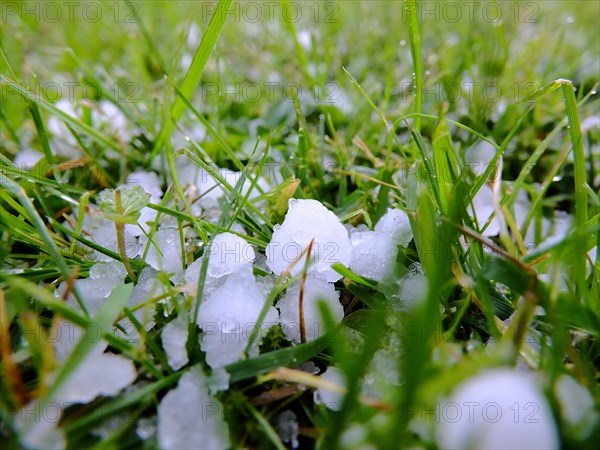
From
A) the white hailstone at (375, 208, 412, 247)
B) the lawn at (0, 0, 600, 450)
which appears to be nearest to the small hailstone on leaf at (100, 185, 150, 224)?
the lawn at (0, 0, 600, 450)

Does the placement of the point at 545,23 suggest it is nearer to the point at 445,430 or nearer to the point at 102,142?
the point at 102,142

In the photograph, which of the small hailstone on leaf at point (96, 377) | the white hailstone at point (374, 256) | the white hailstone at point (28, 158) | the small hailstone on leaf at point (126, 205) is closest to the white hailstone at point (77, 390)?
the small hailstone on leaf at point (96, 377)

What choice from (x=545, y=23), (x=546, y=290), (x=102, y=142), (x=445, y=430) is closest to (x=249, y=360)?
(x=445, y=430)

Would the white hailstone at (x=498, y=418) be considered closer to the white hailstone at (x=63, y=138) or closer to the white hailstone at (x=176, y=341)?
the white hailstone at (x=176, y=341)

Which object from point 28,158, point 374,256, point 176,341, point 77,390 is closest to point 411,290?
point 374,256

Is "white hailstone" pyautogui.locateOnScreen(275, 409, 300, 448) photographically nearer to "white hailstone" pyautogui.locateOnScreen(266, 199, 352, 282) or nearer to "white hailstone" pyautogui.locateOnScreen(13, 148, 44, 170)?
"white hailstone" pyautogui.locateOnScreen(266, 199, 352, 282)
